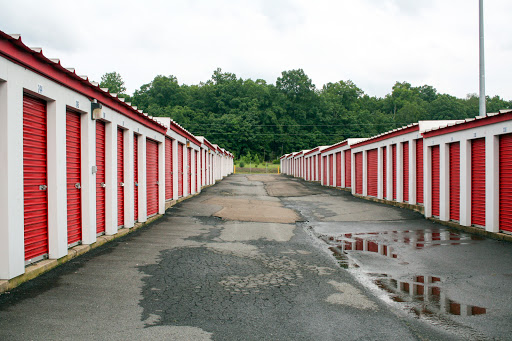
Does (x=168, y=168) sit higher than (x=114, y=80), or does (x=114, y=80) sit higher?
(x=114, y=80)

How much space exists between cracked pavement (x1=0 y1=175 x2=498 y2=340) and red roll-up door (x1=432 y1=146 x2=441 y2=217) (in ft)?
20.3

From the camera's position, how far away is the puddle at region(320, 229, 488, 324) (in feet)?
16.9

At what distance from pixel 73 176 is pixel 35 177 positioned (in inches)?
57.2

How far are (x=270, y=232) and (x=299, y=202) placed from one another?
841 centimetres

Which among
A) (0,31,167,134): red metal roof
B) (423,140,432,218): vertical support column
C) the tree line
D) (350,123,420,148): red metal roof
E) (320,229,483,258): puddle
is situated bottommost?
(320,229,483,258): puddle

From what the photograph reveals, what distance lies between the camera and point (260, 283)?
20.4 ft

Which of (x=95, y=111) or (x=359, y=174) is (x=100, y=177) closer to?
(x=95, y=111)

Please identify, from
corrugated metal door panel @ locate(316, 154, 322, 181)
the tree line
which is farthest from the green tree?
corrugated metal door panel @ locate(316, 154, 322, 181)

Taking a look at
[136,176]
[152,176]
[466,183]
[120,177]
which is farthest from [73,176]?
[466,183]

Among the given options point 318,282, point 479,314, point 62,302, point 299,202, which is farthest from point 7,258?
point 299,202

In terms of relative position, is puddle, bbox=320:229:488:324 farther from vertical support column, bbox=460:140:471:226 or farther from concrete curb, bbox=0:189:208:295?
concrete curb, bbox=0:189:208:295

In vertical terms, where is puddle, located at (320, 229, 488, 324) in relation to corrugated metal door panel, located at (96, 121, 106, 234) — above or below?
below

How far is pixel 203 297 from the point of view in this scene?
17.8 feet

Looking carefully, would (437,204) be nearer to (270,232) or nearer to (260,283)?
(270,232)
